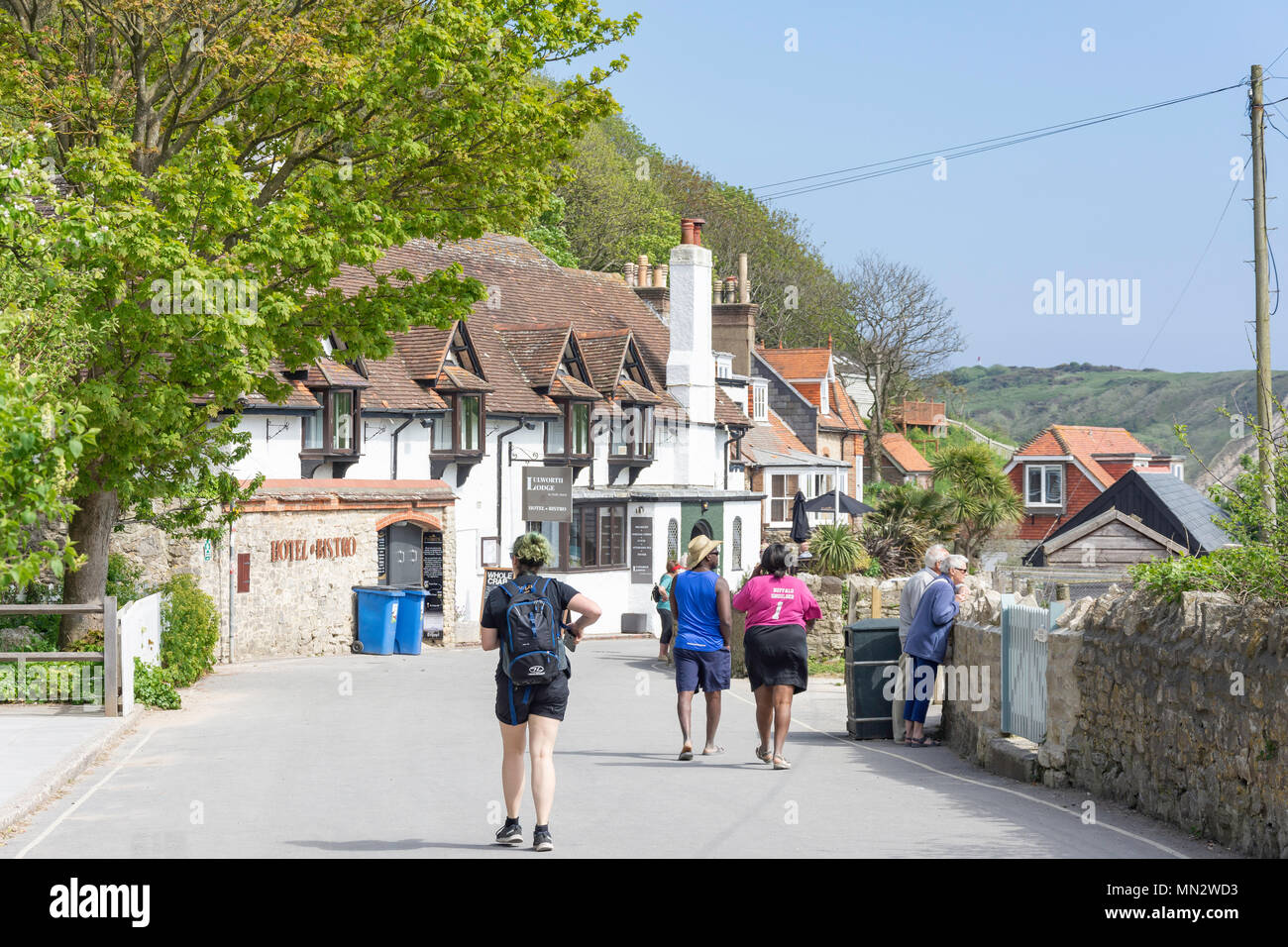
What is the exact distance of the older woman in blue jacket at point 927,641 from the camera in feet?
44.9

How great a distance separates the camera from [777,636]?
1212 centimetres

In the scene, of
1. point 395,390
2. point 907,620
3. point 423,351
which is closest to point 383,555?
point 395,390

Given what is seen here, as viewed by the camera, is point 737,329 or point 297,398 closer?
point 297,398

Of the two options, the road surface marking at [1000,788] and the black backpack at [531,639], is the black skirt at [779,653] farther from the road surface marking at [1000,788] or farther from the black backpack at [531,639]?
the black backpack at [531,639]

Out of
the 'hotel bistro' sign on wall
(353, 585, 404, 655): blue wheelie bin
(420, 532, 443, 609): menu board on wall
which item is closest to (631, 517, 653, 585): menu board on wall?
the 'hotel bistro' sign on wall

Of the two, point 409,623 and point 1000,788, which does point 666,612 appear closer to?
point 409,623

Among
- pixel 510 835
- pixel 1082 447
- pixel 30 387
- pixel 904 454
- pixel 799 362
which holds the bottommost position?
pixel 510 835

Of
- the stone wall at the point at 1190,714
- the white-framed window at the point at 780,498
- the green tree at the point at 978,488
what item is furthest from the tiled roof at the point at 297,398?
the white-framed window at the point at 780,498

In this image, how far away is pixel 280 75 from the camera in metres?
17.2

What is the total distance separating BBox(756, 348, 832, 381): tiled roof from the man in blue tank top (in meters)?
49.9

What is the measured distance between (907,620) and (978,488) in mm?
36067

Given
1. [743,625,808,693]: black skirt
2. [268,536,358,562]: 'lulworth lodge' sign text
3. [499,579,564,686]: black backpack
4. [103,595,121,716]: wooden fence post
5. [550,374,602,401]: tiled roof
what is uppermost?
[550,374,602,401]: tiled roof

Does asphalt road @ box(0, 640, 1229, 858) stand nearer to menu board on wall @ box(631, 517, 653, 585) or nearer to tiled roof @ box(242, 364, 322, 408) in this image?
tiled roof @ box(242, 364, 322, 408)

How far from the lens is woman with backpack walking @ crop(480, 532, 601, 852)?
849 cm
